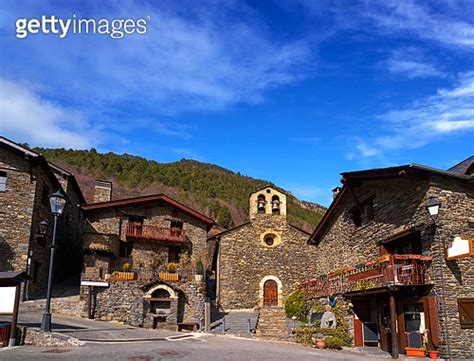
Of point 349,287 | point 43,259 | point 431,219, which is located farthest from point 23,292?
point 431,219

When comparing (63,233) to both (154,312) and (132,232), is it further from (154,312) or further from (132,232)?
(154,312)

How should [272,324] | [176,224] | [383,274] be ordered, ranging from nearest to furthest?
[383,274]
[272,324]
[176,224]

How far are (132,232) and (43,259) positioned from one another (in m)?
4.91

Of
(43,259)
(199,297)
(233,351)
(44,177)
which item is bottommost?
(233,351)

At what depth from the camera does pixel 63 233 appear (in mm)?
27438

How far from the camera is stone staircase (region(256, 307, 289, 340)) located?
19.6 metres

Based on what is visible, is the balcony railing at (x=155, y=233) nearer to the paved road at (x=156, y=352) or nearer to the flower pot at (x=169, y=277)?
the flower pot at (x=169, y=277)

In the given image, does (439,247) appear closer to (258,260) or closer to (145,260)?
(258,260)

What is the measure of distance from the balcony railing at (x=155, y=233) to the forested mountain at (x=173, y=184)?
30.0m

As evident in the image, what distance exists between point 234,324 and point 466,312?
1089 cm

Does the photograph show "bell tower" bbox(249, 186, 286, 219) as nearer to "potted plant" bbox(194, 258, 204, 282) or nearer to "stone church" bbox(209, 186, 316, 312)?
"stone church" bbox(209, 186, 316, 312)

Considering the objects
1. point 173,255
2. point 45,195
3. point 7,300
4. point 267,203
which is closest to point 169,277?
point 173,255

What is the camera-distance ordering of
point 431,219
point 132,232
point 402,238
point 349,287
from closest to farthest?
point 431,219 < point 402,238 < point 349,287 < point 132,232

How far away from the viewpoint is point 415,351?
14.6m
